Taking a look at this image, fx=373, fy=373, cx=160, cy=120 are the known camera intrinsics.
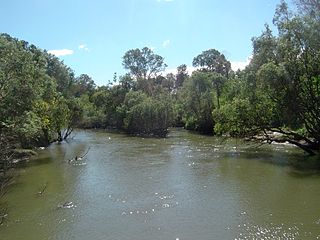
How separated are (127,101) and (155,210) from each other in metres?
49.7

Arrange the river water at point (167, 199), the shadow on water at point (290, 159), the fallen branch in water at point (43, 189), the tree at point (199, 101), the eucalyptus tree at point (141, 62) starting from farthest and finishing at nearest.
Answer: the eucalyptus tree at point (141, 62), the tree at point (199, 101), the shadow on water at point (290, 159), the fallen branch in water at point (43, 189), the river water at point (167, 199)

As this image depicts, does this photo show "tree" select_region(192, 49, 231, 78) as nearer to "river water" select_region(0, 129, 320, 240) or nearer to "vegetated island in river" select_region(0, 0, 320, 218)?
"vegetated island in river" select_region(0, 0, 320, 218)

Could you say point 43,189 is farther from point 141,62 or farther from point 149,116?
point 141,62

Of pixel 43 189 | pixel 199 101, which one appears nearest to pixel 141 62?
pixel 199 101

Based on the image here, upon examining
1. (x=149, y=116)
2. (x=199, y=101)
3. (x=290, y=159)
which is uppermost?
(x=199, y=101)

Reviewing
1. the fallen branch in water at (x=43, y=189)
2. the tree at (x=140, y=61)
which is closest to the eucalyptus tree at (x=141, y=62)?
the tree at (x=140, y=61)

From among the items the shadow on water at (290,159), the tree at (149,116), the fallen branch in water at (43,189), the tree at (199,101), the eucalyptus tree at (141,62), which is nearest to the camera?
the fallen branch in water at (43,189)

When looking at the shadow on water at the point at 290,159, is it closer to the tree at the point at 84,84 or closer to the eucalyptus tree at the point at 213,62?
Answer: the eucalyptus tree at the point at 213,62

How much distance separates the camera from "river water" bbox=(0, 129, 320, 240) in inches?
602

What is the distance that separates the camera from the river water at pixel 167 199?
1529 centimetres

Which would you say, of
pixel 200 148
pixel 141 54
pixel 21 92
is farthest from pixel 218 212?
pixel 141 54

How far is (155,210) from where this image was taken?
17938 mm

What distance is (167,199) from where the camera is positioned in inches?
778

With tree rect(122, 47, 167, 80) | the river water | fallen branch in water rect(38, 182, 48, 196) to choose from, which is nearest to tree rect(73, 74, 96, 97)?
tree rect(122, 47, 167, 80)
